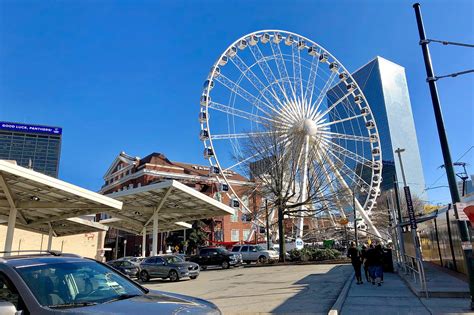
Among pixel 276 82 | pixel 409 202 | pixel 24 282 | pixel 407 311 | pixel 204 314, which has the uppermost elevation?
pixel 276 82

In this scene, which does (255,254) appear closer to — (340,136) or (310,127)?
(310,127)

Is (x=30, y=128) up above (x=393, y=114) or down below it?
above

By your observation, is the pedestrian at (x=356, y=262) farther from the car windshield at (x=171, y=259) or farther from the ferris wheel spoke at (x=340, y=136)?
the ferris wheel spoke at (x=340, y=136)

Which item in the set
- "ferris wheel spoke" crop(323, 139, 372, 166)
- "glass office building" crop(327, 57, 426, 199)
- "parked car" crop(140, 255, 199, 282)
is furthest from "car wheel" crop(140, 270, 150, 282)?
"glass office building" crop(327, 57, 426, 199)

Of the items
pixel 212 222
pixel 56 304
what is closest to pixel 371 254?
pixel 56 304

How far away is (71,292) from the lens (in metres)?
4.24

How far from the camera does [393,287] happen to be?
1445cm

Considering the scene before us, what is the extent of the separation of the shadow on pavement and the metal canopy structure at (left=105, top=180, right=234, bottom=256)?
12087 millimetres

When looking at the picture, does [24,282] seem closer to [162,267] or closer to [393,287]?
[393,287]

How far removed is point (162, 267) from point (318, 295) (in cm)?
1223

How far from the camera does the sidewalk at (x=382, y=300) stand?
Answer: 984 cm

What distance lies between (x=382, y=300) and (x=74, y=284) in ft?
32.3

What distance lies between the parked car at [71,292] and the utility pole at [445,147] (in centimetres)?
795

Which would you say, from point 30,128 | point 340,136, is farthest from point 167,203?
point 30,128
